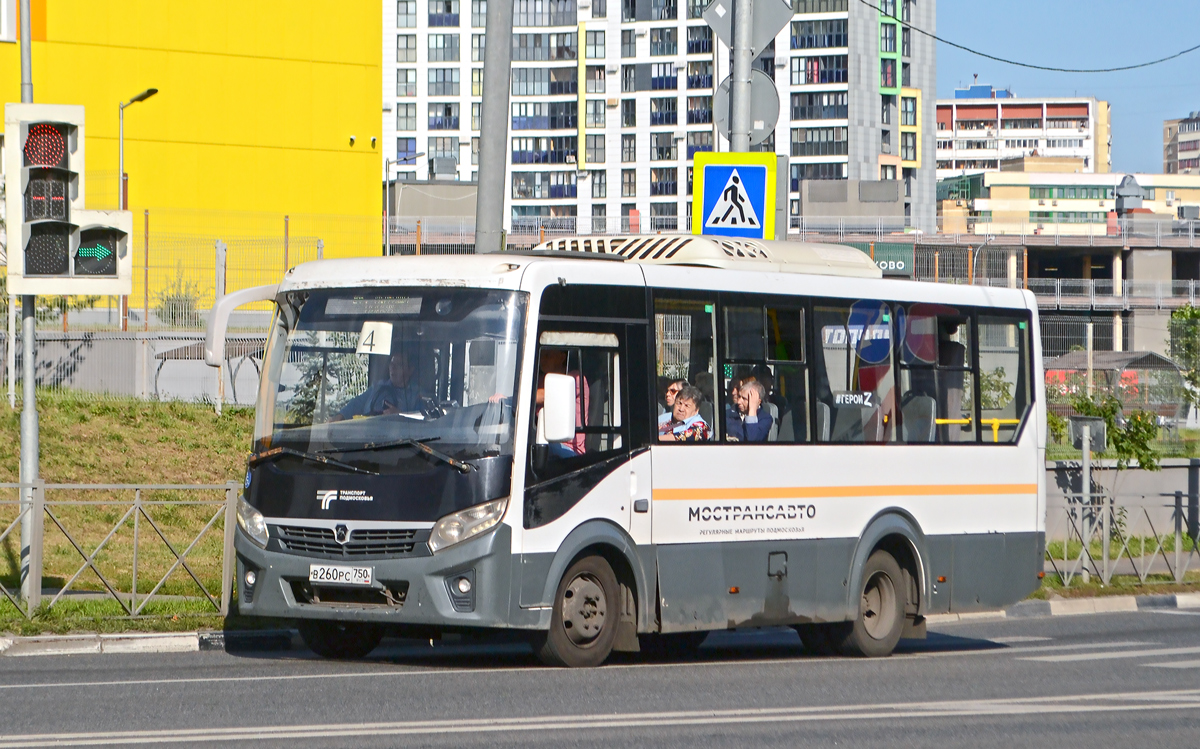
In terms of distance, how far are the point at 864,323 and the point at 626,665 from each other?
11.3 feet

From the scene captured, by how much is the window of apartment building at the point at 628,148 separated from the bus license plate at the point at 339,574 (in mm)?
115758

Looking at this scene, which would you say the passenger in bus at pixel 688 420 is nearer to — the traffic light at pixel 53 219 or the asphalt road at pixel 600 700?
the asphalt road at pixel 600 700

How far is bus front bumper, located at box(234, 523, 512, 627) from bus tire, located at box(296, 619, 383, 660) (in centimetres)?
106

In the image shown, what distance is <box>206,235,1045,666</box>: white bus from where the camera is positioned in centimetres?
1055

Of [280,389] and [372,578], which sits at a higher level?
[280,389]

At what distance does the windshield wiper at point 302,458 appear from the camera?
1068 centimetres

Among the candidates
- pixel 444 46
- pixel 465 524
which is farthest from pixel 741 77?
pixel 444 46

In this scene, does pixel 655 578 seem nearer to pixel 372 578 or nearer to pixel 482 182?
pixel 372 578

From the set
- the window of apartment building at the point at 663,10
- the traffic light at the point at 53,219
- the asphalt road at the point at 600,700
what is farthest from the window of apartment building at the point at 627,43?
the asphalt road at the point at 600,700

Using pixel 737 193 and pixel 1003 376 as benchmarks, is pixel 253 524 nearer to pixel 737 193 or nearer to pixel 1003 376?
pixel 1003 376

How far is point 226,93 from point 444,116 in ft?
268

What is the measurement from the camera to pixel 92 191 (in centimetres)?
3106

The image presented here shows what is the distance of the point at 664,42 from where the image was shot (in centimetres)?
12356

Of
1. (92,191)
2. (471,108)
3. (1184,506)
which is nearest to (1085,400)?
(1184,506)
